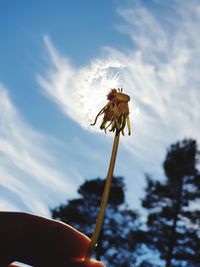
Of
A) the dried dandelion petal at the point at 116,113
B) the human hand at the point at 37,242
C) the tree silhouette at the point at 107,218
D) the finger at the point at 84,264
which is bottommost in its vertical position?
the finger at the point at 84,264

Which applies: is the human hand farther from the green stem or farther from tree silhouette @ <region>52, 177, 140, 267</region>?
tree silhouette @ <region>52, 177, 140, 267</region>

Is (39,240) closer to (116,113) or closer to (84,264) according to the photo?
(84,264)

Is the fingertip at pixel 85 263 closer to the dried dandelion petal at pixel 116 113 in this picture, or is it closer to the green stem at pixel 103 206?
the green stem at pixel 103 206

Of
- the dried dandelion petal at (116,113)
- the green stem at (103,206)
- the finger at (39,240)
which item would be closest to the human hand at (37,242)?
the finger at (39,240)

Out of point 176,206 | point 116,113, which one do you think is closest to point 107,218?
point 176,206

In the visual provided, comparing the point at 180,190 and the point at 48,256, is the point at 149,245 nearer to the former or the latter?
the point at 180,190
